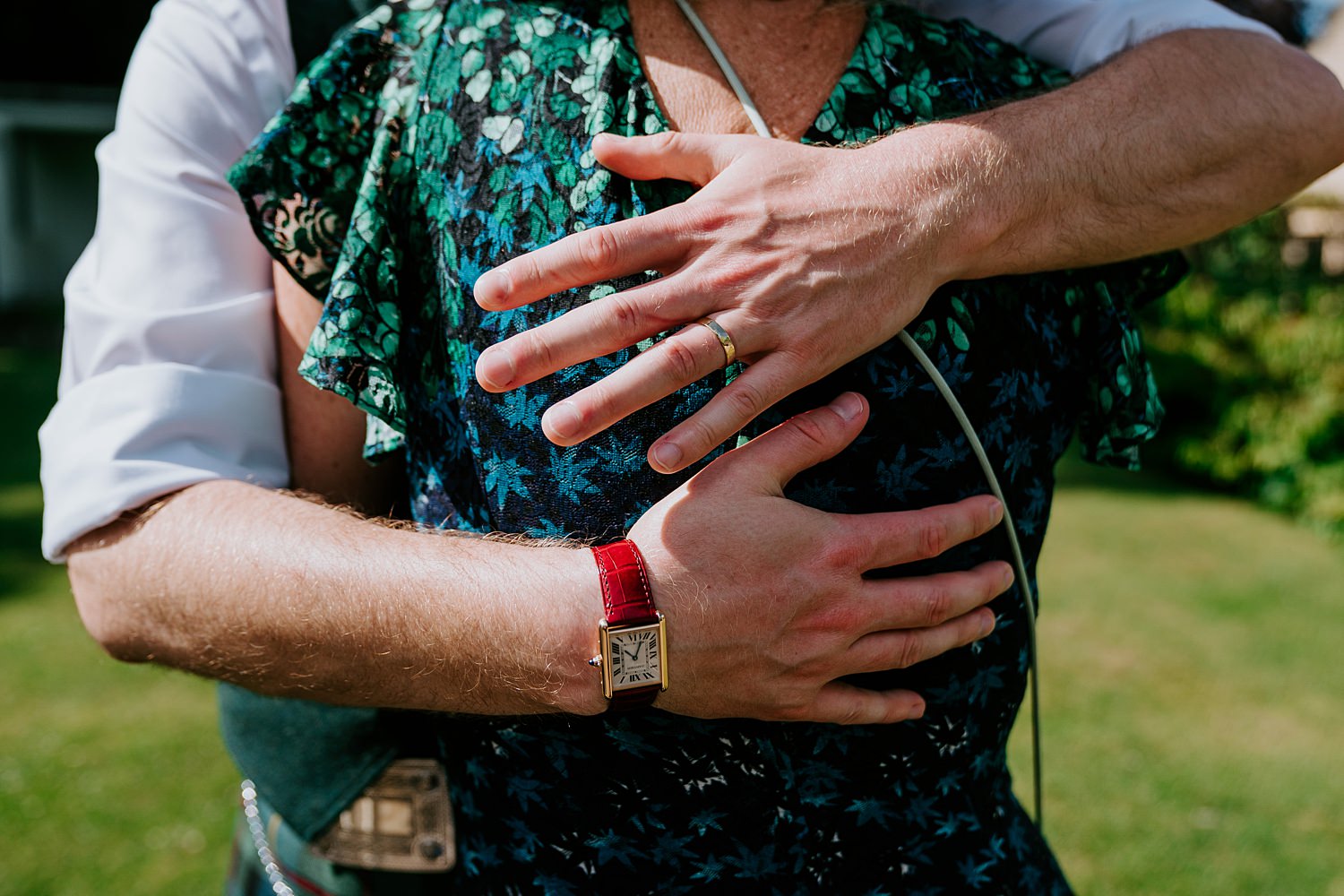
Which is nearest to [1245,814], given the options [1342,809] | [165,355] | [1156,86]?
[1342,809]

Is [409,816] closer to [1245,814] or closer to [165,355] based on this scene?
[165,355]

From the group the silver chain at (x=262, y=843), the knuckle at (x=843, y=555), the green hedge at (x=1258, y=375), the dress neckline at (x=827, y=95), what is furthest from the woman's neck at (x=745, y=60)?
the green hedge at (x=1258, y=375)

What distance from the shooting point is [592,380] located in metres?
1.29

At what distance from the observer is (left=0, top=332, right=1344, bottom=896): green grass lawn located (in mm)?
4137

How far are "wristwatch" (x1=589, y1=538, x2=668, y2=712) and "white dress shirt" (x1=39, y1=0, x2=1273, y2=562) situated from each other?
1.86 feet

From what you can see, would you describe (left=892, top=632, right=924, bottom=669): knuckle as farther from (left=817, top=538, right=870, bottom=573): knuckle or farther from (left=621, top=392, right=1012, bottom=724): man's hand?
(left=817, top=538, right=870, bottom=573): knuckle

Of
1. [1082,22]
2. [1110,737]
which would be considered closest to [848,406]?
[1082,22]

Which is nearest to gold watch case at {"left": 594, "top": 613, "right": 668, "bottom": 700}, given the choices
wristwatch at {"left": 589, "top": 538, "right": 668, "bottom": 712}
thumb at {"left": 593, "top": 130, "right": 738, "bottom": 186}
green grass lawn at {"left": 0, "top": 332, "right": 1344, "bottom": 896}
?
wristwatch at {"left": 589, "top": 538, "right": 668, "bottom": 712}

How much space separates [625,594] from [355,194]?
62cm

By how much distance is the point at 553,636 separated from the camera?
127 centimetres

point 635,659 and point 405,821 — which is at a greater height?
point 635,659

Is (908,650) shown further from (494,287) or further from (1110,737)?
(1110,737)

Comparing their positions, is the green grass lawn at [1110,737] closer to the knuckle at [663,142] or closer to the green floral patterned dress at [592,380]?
the green floral patterned dress at [592,380]

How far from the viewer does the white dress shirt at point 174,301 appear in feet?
4.71
